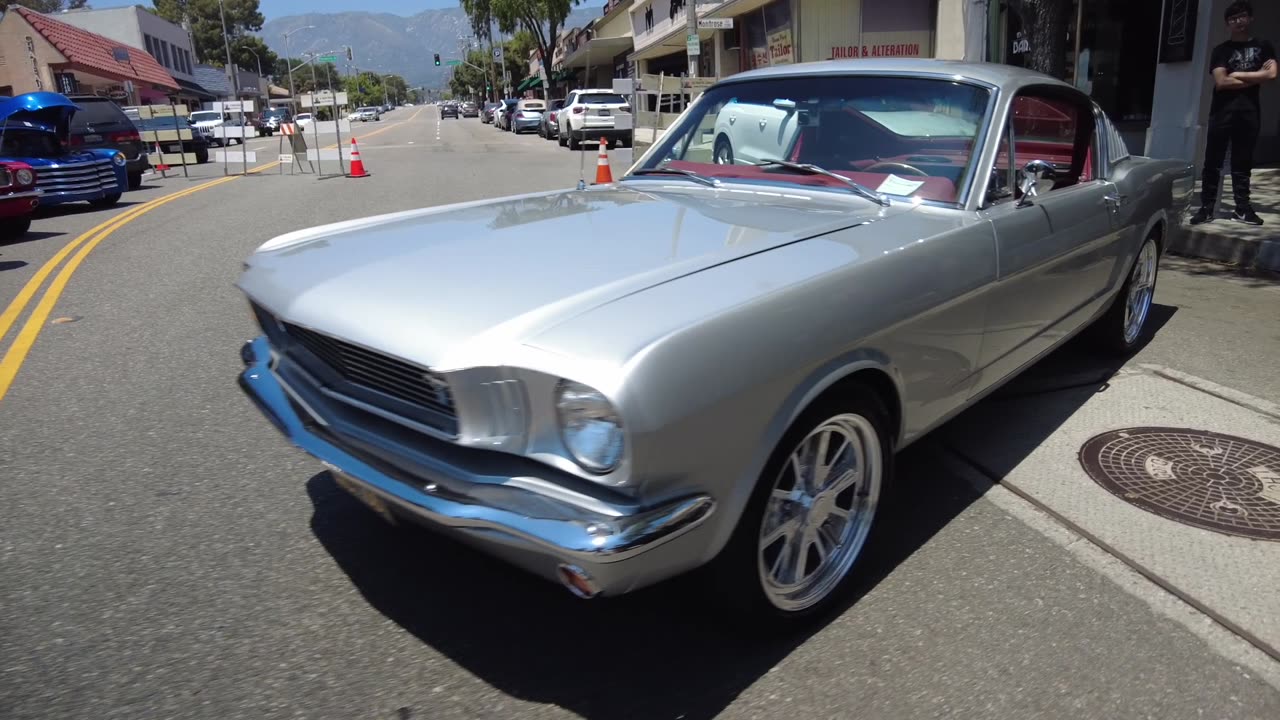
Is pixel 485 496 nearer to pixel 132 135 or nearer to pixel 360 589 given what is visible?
pixel 360 589

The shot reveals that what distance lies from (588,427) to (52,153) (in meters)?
13.7

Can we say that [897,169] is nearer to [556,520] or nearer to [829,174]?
[829,174]

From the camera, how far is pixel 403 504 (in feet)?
6.95

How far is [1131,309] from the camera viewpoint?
15.6ft

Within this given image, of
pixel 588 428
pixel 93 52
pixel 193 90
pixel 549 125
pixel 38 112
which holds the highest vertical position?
pixel 93 52

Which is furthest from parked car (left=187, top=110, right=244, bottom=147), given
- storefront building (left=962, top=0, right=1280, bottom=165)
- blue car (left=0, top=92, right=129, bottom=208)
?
storefront building (left=962, top=0, right=1280, bottom=165)

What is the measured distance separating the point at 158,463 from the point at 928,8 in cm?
2151

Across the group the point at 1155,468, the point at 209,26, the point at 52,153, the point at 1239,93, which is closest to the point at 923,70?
the point at 1155,468

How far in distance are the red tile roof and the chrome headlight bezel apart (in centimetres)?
4865

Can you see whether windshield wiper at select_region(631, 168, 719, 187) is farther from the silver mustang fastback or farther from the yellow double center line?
the yellow double center line

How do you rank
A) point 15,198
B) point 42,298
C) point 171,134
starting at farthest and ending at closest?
point 171,134
point 15,198
point 42,298

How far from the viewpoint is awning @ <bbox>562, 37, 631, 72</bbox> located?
165ft

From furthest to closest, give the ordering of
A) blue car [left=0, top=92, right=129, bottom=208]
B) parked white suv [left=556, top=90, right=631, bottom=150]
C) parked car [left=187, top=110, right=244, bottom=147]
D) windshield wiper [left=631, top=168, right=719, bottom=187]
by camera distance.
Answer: parked car [left=187, top=110, right=244, bottom=147]
parked white suv [left=556, top=90, right=631, bottom=150]
blue car [left=0, top=92, right=129, bottom=208]
windshield wiper [left=631, top=168, right=719, bottom=187]

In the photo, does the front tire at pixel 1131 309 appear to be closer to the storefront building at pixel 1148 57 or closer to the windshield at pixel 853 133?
the windshield at pixel 853 133
